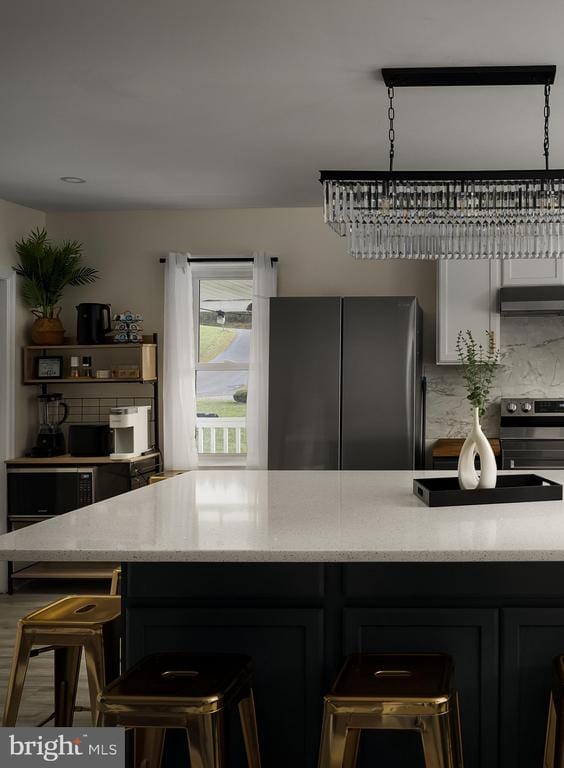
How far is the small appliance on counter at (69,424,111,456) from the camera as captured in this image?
539 cm

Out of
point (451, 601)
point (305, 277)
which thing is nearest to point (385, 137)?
point (305, 277)

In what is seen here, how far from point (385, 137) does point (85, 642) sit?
2775 millimetres

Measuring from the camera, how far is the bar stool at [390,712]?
5.94 feet

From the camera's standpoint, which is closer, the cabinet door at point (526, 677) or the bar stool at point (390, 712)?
the bar stool at point (390, 712)

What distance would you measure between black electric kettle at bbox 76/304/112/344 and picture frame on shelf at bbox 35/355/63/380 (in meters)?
0.21

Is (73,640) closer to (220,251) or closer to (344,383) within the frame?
(344,383)

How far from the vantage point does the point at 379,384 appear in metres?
4.83

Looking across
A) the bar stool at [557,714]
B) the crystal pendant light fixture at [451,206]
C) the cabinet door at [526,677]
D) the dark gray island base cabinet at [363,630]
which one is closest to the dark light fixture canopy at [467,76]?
the crystal pendant light fixture at [451,206]

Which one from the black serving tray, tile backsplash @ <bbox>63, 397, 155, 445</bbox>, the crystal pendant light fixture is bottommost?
the black serving tray

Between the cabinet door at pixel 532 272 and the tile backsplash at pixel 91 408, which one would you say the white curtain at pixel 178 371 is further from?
the cabinet door at pixel 532 272

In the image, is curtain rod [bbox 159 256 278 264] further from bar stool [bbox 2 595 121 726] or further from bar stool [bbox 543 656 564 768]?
bar stool [bbox 543 656 564 768]

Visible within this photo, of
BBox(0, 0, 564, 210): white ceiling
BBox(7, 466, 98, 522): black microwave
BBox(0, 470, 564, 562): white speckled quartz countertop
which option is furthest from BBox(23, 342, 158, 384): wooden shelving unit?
BBox(0, 470, 564, 562): white speckled quartz countertop

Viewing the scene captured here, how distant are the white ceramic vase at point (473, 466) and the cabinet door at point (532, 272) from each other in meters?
2.47

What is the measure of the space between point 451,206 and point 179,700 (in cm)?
195
